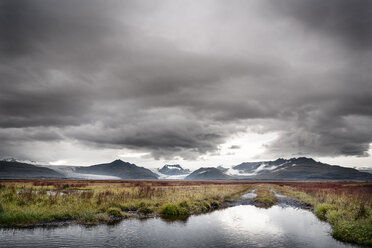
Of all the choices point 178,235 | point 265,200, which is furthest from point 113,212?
point 265,200

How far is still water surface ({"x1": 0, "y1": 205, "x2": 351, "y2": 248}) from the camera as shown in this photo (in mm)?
17797

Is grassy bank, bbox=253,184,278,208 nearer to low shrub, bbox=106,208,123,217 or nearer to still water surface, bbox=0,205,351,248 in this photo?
still water surface, bbox=0,205,351,248

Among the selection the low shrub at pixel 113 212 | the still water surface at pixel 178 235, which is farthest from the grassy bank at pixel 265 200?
the low shrub at pixel 113 212

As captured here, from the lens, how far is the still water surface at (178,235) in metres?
17.8

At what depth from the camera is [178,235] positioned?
20328mm

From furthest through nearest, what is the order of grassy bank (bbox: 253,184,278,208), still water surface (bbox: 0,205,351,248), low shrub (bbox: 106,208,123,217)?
grassy bank (bbox: 253,184,278,208) < low shrub (bbox: 106,208,123,217) < still water surface (bbox: 0,205,351,248)

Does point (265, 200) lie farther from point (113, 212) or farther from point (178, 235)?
point (178, 235)

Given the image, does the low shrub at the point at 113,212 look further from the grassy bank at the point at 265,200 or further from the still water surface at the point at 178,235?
the grassy bank at the point at 265,200

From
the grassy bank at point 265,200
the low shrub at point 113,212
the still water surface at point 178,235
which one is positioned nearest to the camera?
the still water surface at point 178,235

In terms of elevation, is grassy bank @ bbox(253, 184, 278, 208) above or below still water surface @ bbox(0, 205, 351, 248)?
below

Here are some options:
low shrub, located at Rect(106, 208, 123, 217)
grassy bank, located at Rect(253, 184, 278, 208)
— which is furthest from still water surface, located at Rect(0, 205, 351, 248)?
grassy bank, located at Rect(253, 184, 278, 208)

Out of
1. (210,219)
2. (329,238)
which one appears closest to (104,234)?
(210,219)

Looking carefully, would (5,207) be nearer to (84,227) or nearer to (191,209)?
(84,227)

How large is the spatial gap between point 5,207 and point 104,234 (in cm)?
1245
